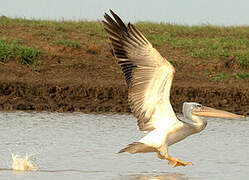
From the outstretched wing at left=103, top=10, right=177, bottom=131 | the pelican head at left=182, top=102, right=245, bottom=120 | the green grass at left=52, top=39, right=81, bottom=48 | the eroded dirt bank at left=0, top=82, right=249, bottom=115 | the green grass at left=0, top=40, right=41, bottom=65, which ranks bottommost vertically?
the eroded dirt bank at left=0, top=82, right=249, bottom=115

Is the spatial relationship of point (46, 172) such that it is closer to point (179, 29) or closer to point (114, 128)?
point (114, 128)

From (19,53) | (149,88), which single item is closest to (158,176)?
(149,88)

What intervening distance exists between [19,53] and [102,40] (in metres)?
2.56

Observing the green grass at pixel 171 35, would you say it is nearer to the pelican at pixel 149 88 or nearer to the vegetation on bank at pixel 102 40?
the vegetation on bank at pixel 102 40

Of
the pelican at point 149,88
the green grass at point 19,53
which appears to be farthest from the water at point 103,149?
the green grass at point 19,53

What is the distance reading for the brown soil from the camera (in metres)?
13.3

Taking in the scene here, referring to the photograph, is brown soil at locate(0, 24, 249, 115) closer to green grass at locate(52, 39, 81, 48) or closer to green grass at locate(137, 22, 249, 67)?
green grass at locate(52, 39, 81, 48)

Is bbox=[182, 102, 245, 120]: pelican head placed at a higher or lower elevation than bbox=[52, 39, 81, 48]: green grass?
higher

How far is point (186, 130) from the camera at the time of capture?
25.9 feet

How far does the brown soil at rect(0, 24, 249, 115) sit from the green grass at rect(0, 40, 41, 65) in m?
0.16

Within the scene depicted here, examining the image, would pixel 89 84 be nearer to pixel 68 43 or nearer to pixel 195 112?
pixel 68 43

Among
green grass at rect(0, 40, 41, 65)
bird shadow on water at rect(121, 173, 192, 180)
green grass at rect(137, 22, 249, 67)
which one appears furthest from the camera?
green grass at rect(137, 22, 249, 67)

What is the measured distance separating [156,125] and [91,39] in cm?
988

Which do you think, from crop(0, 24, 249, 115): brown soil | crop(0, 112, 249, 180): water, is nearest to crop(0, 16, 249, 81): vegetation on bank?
crop(0, 24, 249, 115): brown soil
